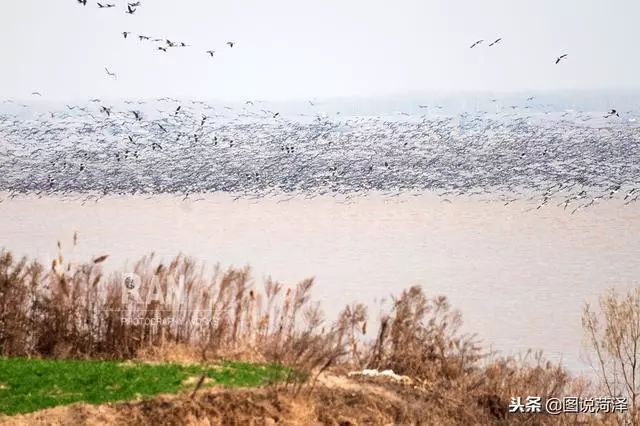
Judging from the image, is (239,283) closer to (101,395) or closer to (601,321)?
(101,395)

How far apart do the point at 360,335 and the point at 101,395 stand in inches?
160

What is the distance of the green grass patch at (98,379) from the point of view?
8297 millimetres

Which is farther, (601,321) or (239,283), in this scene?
(601,321)

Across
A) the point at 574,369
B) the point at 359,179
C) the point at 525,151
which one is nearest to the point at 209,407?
the point at 574,369

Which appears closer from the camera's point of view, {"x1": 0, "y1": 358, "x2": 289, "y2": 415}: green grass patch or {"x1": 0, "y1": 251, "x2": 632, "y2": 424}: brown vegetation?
{"x1": 0, "y1": 358, "x2": 289, "y2": 415}: green grass patch

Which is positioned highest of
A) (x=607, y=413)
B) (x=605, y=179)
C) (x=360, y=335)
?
(x=605, y=179)

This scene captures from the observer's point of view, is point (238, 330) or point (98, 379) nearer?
point (98, 379)

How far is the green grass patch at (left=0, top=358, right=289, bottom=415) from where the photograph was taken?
327 inches

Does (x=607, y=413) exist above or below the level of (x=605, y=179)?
below

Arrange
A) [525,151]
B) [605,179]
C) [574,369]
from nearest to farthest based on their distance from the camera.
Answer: [574,369]
[605,179]
[525,151]

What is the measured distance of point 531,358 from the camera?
12.2 m

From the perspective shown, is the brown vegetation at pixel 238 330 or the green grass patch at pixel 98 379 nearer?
the green grass patch at pixel 98 379

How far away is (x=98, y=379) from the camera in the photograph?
8875mm

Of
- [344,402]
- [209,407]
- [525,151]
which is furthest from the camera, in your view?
[525,151]
